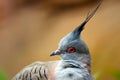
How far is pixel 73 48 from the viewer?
330 centimetres

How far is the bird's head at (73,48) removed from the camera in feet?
10.7

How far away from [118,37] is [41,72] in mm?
3918

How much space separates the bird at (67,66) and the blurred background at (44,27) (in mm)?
3288

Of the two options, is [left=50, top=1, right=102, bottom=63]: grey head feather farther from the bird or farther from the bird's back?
the bird's back

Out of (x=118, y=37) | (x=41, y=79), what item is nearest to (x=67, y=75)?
(x=41, y=79)

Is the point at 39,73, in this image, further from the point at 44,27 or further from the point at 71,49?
the point at 44,27

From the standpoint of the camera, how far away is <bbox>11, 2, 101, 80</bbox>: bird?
299cm

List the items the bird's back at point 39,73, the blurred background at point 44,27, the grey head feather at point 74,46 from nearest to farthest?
1. the bird's back at point 39,73
2. the grey head feather at point 74,46
3. the blurred background at point 44,27

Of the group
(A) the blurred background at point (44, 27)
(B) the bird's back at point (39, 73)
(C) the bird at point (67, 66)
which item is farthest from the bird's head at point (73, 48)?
(A) the blurred background at point (44, 27)

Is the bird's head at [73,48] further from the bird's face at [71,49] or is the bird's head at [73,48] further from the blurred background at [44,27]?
the blurred background at [44,27]

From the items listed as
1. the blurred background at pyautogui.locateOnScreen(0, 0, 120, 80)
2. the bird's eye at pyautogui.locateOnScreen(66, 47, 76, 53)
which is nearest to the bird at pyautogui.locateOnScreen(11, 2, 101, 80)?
the bird's eye at pyautogui.locateOnScreen(66, 47, 76, 53)

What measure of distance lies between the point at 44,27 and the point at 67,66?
4454 millimetres

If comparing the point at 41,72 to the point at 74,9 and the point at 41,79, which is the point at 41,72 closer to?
the point at 41,79

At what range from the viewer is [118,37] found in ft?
22.4
